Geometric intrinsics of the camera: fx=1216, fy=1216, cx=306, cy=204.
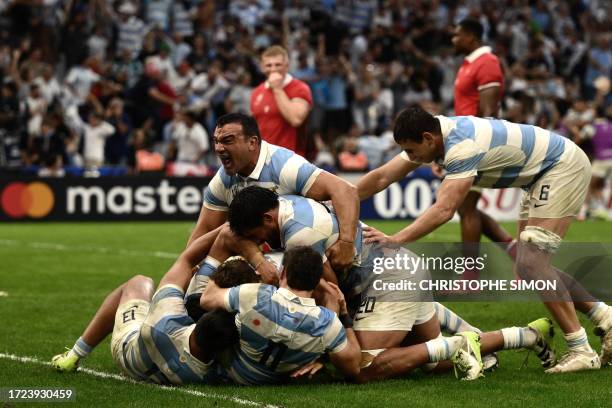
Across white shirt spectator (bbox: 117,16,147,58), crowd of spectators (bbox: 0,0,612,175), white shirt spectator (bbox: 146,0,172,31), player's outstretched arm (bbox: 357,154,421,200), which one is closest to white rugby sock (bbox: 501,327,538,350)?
player's outstretched arm (bbox: 357,154,421,200)

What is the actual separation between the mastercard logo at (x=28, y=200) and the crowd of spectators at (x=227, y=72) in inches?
16.2

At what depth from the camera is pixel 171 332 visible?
7051 mm

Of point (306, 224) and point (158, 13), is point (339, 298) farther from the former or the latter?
point (158, 13)

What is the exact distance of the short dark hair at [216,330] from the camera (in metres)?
6.81

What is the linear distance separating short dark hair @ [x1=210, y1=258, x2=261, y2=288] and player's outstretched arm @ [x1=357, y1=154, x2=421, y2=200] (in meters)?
1.83

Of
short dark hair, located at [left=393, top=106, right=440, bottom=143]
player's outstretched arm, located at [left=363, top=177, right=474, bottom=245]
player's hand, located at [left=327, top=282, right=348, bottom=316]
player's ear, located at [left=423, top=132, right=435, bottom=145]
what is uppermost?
short dark hair, located at [left=393, top=106, right=440, bottom=143]

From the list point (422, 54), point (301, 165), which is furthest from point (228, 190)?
point (422, 54)

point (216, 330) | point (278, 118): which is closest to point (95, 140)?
point (278, 118)

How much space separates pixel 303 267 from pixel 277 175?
123cm

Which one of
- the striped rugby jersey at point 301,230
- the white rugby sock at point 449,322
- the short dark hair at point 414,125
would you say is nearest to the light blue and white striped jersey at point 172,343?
the striped rugby jersey at point 301,230

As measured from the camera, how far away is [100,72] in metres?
24.1

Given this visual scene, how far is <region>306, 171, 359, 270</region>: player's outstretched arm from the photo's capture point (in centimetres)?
752

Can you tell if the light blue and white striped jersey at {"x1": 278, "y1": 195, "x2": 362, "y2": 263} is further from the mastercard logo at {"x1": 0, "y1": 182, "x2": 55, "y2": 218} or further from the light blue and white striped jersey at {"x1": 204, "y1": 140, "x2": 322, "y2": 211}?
the mastercard logo at {"x1": 0, "y1": 182, "x2": 55, "y2": 218}

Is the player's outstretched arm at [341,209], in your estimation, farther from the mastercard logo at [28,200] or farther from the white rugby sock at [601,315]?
the mastercard logo at [28,200]
